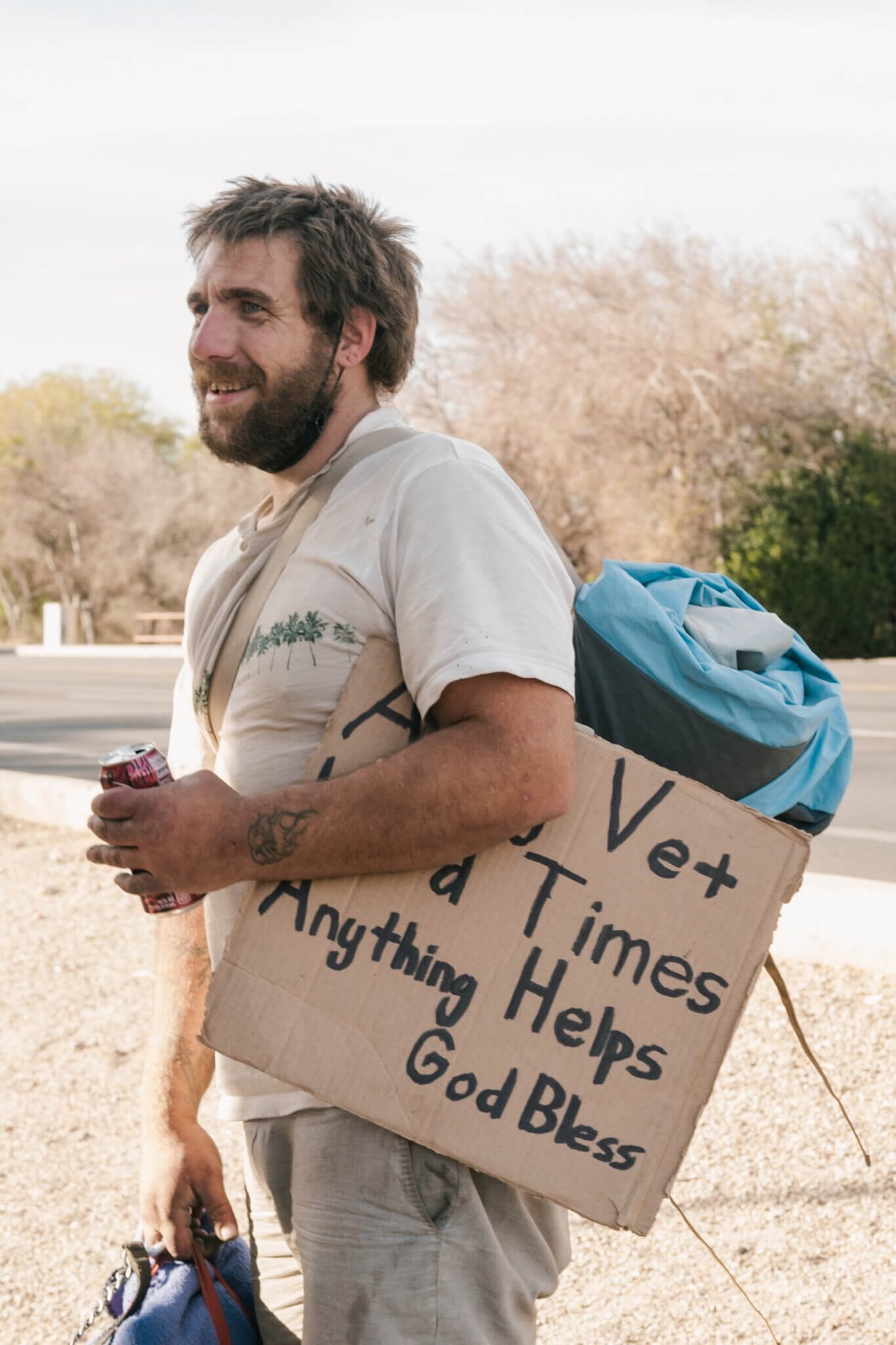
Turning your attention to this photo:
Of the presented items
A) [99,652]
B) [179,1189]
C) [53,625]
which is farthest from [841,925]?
[53,625]

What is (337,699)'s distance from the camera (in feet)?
A: 5.96

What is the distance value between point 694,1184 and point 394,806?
2387 mm

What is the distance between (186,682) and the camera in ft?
7.16

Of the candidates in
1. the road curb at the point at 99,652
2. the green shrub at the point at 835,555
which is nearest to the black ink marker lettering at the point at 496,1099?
the green shrub at the point at 835,555

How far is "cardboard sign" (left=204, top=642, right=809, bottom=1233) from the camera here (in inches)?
67.6

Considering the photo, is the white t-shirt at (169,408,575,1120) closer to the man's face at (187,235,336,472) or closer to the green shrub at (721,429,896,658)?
the man's face at (187,235,336,472)

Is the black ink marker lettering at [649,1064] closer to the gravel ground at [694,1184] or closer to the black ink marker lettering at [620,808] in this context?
the black ink marker lettering at [620,808]

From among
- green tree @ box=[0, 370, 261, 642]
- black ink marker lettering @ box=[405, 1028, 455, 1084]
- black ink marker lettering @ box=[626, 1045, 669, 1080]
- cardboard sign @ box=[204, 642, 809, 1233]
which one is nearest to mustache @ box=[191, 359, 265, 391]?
cardboard sign @ box=[204, 642, 809, 1233]

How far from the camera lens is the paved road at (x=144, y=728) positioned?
7434 mm

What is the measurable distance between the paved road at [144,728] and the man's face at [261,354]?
521 centimetres

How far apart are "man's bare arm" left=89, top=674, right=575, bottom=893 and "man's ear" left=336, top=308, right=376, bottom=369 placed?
60cm

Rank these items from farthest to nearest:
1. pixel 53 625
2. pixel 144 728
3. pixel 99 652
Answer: pixel 53 625, pixel 99 652, pixel 144 728

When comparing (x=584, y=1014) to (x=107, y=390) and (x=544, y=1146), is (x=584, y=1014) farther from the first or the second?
(x=107, y=390)

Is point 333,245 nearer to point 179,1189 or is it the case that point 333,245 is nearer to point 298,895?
point 298,895
